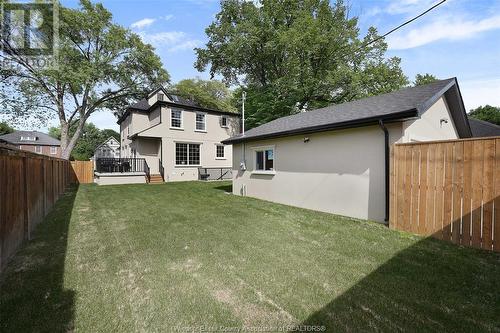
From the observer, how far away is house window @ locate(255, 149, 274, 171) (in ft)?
32.1

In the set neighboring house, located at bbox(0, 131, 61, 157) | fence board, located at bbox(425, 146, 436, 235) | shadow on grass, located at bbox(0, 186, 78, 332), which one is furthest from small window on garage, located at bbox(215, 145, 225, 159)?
neighboring house, located at bbox(0, 131, 61, 157)

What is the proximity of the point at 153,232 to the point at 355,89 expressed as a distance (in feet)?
64.6

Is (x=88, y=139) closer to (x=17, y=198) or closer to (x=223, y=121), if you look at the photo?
(x=223, y=121)

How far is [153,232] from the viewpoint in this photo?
5.23m

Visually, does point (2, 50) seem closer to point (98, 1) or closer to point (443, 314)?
point (98, 1)

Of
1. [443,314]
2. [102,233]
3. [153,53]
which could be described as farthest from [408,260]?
[153,53]

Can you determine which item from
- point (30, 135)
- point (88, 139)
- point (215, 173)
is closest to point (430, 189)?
point (215, 173)

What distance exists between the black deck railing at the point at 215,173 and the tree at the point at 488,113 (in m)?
34.4

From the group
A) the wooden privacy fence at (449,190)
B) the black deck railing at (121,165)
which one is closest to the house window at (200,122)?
the black deck railing at (121,165)

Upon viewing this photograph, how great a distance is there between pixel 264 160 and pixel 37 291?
8140mm

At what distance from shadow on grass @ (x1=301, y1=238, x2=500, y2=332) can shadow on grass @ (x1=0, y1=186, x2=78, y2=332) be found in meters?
2.45

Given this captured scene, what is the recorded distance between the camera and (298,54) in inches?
838

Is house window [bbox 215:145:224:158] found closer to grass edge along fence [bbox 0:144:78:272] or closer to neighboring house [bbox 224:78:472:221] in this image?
neighboring house [bbox 224:78:472:221]

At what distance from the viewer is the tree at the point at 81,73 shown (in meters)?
19.2
